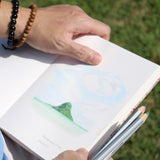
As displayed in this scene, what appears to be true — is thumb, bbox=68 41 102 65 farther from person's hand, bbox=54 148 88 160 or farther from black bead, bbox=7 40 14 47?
person's hand, bbox=54 148 88 160

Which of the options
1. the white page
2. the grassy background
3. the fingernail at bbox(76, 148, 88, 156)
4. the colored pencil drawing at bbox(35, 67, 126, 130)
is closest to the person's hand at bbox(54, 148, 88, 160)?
the fingernail at bbox(76, 148, 88, 156)

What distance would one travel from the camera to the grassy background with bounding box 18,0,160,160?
208 cm

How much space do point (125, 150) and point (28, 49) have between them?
1.12m

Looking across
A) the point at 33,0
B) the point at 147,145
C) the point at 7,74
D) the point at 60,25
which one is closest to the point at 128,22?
the point at 33,0

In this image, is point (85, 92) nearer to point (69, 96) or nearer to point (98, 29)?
point (69, 96)

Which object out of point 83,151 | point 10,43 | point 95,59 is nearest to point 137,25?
point 95,59

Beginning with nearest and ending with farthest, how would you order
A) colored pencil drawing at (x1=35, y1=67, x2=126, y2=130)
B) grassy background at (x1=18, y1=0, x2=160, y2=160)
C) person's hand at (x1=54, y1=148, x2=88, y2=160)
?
1. person's hand at (x1=54, y1=148, x2=88, y2=160)
2. colored pencil drawing at (x1=35, y1=67, x2=126, y2=130)
3. grassy background at (x1=18, y1=0, x2=160, y2=160)

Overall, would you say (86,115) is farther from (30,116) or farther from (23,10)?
(23,10)

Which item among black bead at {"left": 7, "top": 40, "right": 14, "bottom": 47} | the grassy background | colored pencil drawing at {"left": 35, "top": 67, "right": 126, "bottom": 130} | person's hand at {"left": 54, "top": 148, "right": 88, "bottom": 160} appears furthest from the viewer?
the grassy background

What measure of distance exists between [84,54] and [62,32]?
0.14 m

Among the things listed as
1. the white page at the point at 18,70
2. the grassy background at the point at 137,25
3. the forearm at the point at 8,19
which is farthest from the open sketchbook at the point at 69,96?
the grassy background at the point at 137,25

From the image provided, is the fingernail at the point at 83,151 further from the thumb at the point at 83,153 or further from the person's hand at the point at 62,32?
the person's hand at the point at 62,32

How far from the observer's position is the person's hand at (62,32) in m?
1.14

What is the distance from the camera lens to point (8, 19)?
1.13m
